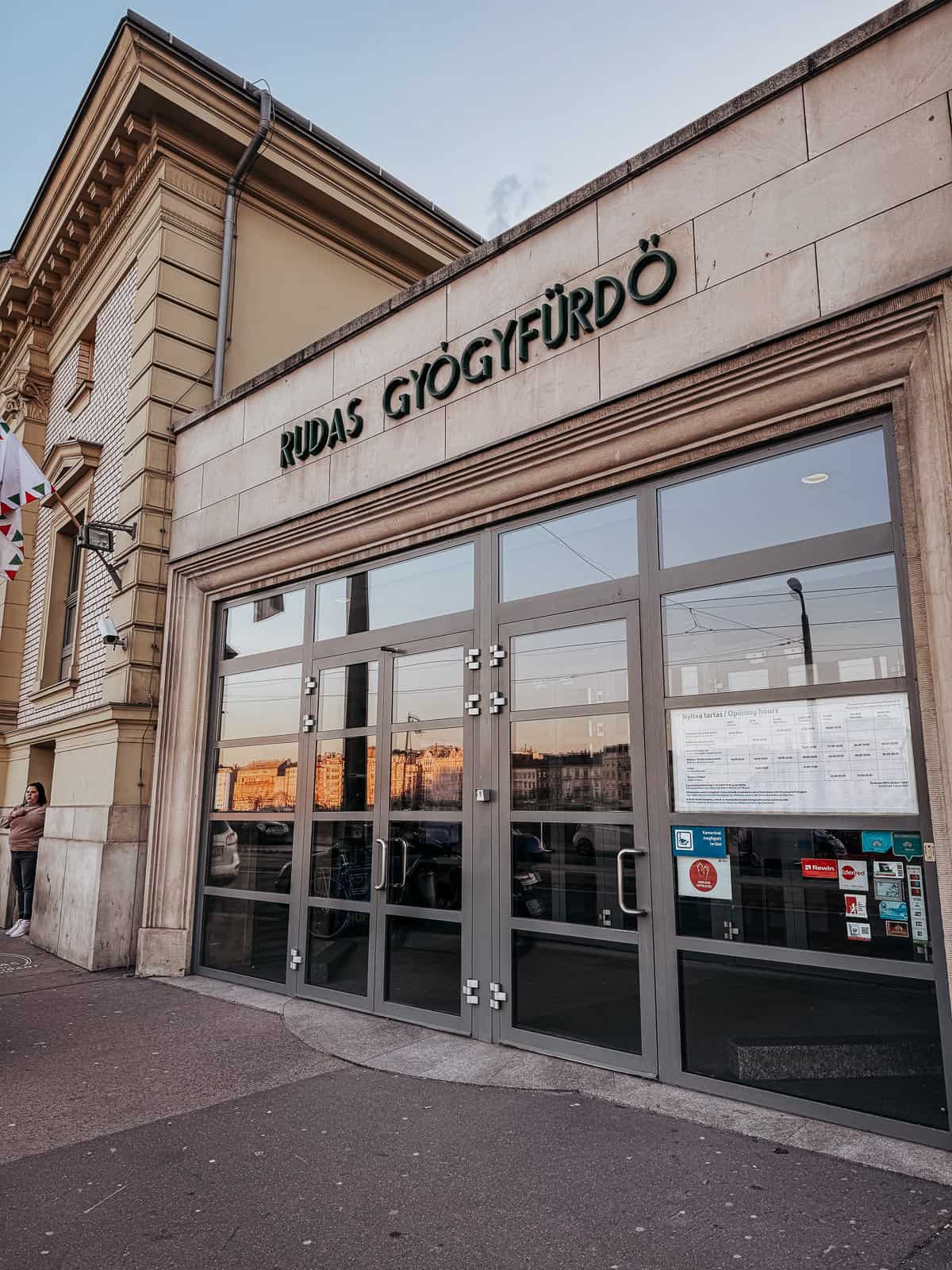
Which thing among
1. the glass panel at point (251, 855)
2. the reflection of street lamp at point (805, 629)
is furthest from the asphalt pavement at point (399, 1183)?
the glass panel at point (251, 855)

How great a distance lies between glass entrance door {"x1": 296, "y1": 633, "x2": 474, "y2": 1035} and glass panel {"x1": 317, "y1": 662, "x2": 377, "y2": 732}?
1 cm

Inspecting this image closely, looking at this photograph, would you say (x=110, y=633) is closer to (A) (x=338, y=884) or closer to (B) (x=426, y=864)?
(A) (x=338, y=884)

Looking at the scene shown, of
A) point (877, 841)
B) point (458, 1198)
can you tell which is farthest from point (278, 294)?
point (458, 1198)

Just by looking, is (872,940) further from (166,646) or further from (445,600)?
(166,646)

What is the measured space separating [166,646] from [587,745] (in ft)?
16.5

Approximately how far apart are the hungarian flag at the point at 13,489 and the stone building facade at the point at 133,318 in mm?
1158

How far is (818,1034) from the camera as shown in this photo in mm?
4250

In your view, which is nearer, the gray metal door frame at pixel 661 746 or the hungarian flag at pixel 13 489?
the gray metal door frame at pixel 661 746

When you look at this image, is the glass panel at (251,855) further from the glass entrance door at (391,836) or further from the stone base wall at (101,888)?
the stone base wall at (101,888)

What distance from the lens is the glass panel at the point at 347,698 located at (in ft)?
22.9

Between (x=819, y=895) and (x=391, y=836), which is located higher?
(x=391, y=836)

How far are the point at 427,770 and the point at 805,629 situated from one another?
2.91 m

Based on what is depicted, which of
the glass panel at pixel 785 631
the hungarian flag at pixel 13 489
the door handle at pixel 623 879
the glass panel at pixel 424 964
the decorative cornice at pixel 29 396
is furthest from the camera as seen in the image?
the decorative cornice at pixel 29 396

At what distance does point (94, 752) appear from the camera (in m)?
9.23
